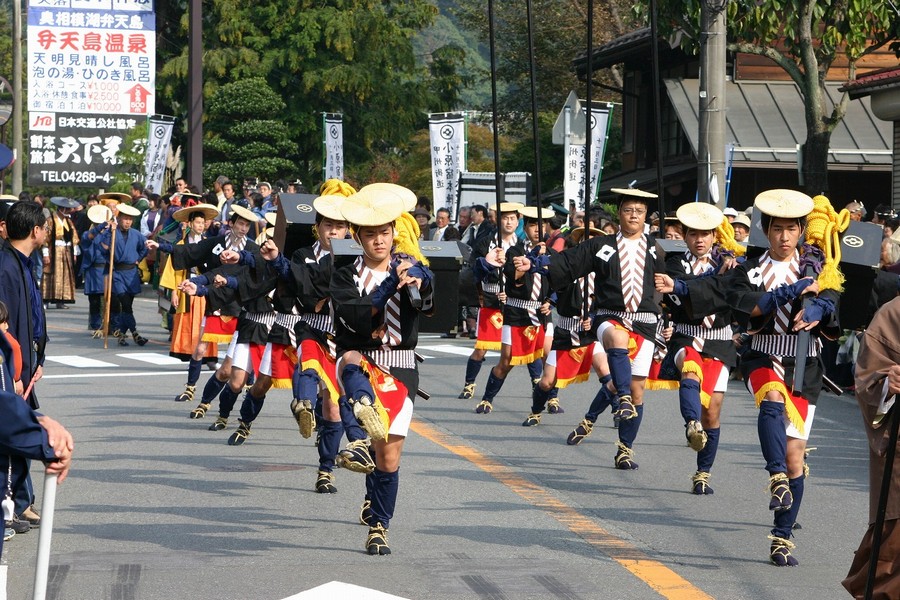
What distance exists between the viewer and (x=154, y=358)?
19531 mm

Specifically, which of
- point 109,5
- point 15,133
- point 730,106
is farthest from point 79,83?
point 730,106

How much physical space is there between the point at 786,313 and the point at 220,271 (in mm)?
6206

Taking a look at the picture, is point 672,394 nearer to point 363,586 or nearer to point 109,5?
point 363,586

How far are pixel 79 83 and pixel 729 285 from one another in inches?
1187

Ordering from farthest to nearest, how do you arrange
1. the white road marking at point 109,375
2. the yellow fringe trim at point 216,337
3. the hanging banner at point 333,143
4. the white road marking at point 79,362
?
the hanging banner at point 333,143 < the white road marking at point 79,362 < the white road marking at point 109,375 < the yellow fringe trim at point 216,337

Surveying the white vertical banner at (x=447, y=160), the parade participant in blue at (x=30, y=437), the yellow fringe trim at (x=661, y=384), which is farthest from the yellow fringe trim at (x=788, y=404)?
the white vertical banner at (x=447, y=160)

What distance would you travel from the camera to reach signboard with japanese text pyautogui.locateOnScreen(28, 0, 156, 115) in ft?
115

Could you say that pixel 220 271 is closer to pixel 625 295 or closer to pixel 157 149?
pixel 625 295

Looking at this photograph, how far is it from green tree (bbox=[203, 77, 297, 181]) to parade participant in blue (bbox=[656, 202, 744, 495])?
3282 centimetres

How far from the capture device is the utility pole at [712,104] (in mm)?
17578

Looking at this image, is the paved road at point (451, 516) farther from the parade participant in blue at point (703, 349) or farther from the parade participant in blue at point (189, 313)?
the parade participant in blue at point (189, 313)

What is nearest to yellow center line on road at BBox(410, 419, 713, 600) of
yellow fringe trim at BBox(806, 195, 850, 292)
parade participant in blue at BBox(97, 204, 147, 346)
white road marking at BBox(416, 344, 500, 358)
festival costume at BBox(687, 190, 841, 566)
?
festival costume at BBox(687, 190, 841, 566)

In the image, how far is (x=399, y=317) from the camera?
26.5ft

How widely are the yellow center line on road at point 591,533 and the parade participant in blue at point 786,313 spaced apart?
78 cm
